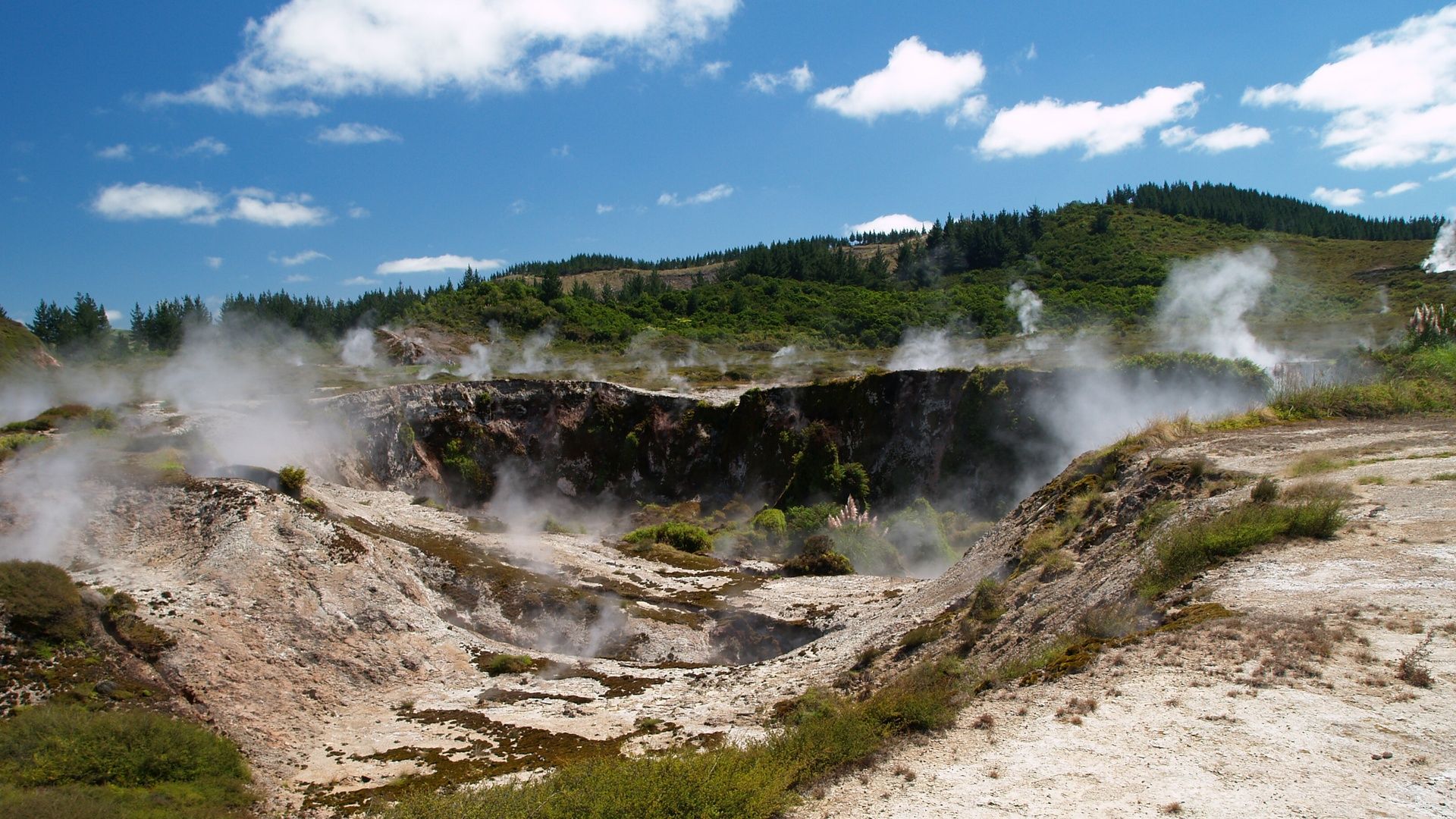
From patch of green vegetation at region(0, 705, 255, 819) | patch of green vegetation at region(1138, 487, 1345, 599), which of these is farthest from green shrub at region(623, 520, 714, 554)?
patch of green vegetation at region(1138, 487, 1345, 599)

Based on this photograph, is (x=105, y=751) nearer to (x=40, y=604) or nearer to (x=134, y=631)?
(x=134, y=631)

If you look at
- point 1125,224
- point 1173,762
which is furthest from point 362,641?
point 1125,224

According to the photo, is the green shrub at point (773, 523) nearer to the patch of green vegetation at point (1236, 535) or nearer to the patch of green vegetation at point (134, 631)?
the patch of green vegetation at point (1236, 535)

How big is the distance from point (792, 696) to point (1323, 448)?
10778 mm

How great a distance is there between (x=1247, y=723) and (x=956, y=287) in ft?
241

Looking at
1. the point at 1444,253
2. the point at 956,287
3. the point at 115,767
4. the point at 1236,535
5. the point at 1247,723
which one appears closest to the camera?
the point at 1247,723

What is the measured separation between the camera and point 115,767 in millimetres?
8906

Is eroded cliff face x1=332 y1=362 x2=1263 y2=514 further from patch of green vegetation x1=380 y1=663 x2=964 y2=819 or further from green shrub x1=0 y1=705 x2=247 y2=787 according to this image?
patch of green vegetation x1=380 y1=663 x2=964 y2=819

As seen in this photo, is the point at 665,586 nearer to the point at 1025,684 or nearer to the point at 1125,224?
the point at 1025,684

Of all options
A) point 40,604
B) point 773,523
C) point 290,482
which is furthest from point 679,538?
point 40,604

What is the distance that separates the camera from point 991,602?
42.8 feet

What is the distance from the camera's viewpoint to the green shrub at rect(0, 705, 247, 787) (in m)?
8.58

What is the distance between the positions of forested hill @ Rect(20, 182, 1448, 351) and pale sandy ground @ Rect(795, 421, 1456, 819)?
44.3 metres

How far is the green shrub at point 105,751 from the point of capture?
858 centimetres
